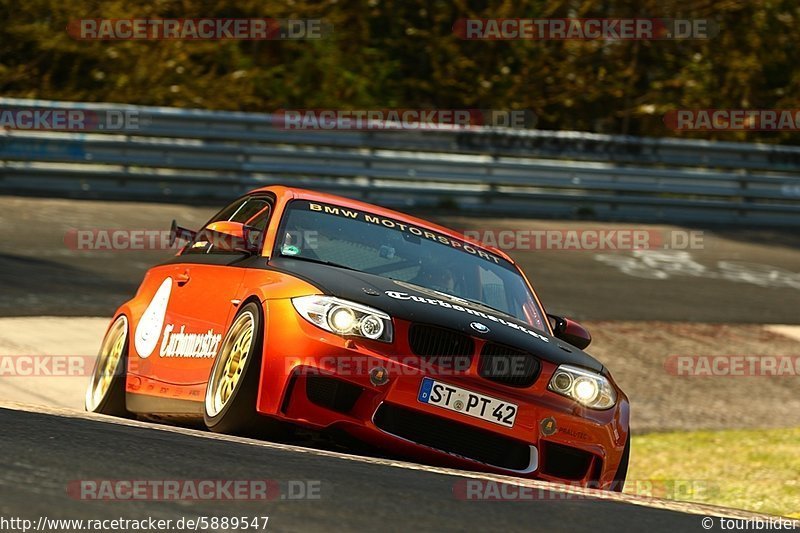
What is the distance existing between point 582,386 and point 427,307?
0.84m

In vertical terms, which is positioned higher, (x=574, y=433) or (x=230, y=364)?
(x=230, y=364)

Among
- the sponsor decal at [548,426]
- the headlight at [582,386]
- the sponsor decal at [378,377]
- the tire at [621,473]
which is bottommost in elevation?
the tire at [621,473]

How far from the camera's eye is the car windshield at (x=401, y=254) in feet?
23.1

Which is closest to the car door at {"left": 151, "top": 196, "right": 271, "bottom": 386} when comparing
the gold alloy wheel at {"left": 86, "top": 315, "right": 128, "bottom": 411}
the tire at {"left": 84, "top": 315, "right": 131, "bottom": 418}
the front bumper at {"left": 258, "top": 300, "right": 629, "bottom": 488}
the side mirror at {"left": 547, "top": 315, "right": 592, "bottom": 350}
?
the tire at {"left": 84, "top": 315, "right": 131, "bottom": 418}

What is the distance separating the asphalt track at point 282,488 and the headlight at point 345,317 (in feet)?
1.85

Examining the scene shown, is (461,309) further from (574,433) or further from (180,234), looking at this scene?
(180,234)

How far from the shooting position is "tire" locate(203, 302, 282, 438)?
589 cm

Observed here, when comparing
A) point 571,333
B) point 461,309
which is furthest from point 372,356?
point 571,333

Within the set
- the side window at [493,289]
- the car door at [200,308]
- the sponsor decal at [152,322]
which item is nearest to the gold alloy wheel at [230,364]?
the car door at [200,308]

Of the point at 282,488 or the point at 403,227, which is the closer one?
the point at 282,488

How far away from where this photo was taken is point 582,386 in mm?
6348

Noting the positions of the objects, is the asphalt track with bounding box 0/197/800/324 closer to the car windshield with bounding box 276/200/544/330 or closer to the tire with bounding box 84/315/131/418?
the tire with bounding box 84/315/131/418

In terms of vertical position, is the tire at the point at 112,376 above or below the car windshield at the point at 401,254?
below

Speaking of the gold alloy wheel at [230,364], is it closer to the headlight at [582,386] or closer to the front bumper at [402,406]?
the front bumper at [402,406]
